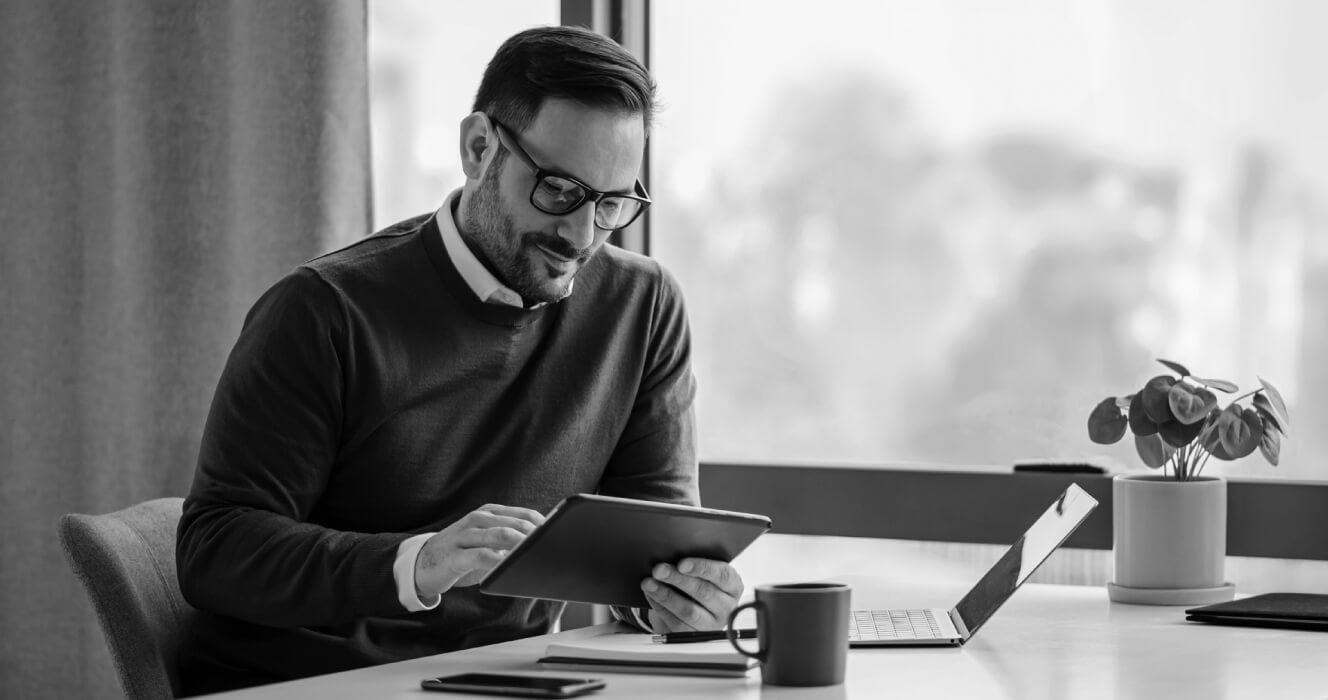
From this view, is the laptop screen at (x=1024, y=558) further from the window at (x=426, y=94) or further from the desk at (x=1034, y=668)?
the window at (x=426, y=94)

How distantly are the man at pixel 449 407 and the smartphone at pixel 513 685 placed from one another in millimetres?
235

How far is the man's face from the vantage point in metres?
1.74

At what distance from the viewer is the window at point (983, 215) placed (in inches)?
81.4

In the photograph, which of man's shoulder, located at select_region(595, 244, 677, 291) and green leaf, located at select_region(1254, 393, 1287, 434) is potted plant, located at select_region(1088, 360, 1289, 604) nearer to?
green leaf, located at select_region(1254, 393, 1287, 434)

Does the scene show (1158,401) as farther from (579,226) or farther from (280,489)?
(280,489)

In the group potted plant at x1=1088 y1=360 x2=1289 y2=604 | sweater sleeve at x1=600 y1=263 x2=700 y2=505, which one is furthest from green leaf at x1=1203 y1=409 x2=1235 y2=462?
sweater sleeve at x1=600 y1=263 x2=700 y2=505

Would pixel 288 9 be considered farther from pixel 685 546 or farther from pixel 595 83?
pixel 685 546

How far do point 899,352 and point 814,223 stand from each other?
262 millimetres

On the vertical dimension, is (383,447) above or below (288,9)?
below

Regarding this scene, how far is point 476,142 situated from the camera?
1.83 metres

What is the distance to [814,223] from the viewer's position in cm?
235

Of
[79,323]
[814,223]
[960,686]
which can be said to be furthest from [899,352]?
[79,323]

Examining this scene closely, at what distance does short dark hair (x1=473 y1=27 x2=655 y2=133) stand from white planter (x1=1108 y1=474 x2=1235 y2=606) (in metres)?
0.84

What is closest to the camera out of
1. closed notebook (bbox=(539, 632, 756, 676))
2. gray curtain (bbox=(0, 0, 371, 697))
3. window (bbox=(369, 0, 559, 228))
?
closed notebook (bbox=(539, 632, 756, 676))
